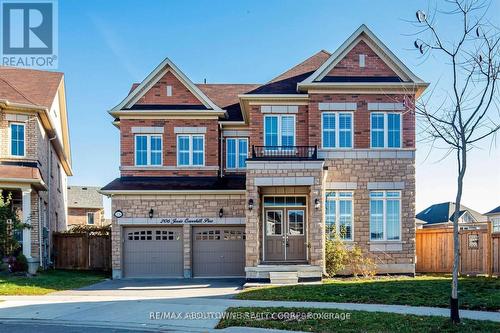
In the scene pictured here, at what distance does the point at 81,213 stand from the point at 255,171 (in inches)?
1235

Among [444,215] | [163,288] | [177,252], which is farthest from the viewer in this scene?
[444,215]

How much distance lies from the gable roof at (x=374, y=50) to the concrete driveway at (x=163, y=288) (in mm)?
8446

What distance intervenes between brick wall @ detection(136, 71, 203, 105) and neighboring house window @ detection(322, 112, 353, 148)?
559 cm

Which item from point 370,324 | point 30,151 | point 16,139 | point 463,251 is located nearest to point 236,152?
point 30,151

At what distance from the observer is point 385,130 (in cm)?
1891

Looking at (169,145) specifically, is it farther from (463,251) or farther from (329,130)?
(463,251)

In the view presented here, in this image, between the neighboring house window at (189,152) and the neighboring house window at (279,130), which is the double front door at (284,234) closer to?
the neighboring house window at (279,130)

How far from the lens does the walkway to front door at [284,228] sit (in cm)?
1862

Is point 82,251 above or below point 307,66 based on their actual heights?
below

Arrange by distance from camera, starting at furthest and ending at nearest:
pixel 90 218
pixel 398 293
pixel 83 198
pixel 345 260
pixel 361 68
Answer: pixel 83 198, pixel 90 218, pixel 361 68, pixel 345 260, pixel 398 293

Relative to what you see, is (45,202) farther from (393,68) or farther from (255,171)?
(393,68)

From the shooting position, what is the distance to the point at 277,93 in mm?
19141

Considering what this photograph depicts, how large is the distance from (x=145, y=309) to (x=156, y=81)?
38.2 ft

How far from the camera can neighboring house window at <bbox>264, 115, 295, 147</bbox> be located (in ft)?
63.2
